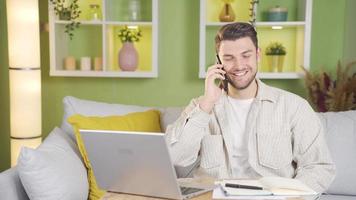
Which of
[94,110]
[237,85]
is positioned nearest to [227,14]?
[94,110]

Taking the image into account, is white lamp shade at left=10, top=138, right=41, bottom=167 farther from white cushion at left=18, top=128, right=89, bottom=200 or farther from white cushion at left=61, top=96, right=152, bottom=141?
white cushion at left=18, top=128, right=89, bottom=200

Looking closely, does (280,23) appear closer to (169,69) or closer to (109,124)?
(169,69)

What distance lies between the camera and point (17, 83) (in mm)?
2957

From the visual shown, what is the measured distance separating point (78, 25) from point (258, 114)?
6.01ft

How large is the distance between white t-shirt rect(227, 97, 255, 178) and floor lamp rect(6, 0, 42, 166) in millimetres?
1586

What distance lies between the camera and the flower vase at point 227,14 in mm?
3156

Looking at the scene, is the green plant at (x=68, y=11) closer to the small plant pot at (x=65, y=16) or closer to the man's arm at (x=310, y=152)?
the small plant pot at (x=65, y=16)

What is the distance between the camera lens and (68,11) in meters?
3.21

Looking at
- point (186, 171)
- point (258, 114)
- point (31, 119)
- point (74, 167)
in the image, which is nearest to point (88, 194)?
point (74, 167)

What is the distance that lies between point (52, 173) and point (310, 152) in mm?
994

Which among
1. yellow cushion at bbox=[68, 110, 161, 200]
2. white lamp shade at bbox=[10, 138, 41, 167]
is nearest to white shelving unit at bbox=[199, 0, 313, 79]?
yellow cushion at bbox=[68, 110, 161, 200]

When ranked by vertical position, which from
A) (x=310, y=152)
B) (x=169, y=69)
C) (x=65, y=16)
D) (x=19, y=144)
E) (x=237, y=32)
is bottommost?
(x=19, y=144)

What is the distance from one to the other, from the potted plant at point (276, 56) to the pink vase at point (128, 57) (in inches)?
37.5

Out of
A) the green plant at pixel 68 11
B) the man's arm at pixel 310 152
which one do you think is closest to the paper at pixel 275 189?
the man's arm at pixel 310 152
